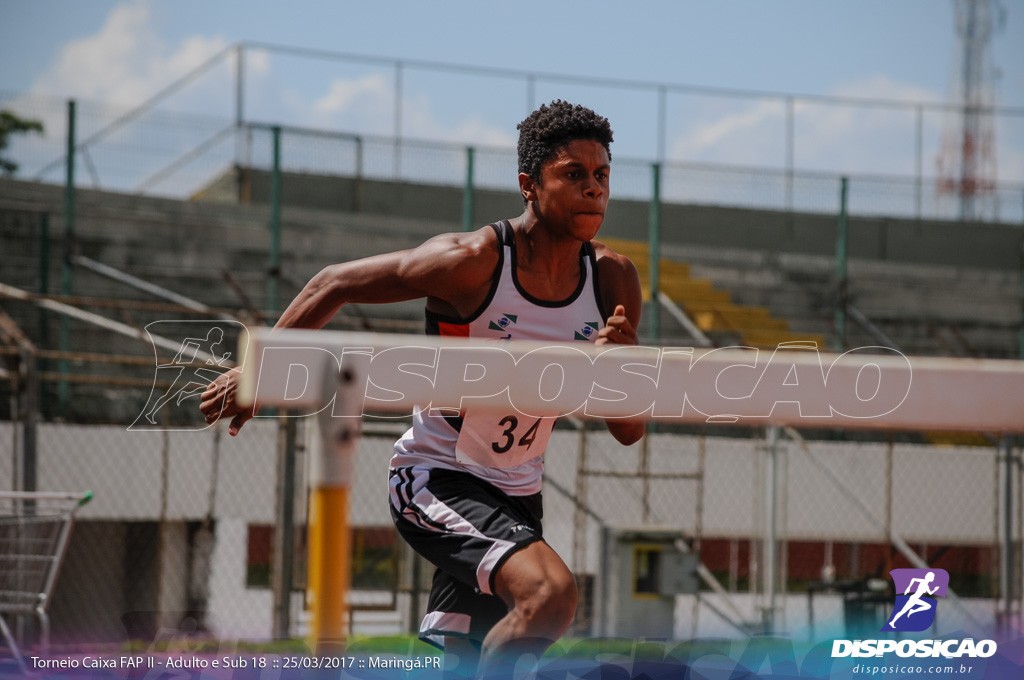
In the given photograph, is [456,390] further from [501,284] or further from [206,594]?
[206,594]

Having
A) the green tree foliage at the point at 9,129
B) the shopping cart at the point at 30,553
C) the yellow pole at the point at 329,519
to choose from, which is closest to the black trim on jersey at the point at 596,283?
the yellow pole at the point at 329,519

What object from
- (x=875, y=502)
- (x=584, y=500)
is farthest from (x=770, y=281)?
(x=584, y=500)

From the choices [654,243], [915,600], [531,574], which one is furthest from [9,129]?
[915,600]

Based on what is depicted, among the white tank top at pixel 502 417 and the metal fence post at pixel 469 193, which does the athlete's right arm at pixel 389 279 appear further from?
the metal fence post at pixel 469 193

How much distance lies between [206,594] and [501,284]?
6.26m

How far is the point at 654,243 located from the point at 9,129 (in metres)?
8.18

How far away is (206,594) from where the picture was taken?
8.31 m

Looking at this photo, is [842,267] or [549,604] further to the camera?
[842,267]

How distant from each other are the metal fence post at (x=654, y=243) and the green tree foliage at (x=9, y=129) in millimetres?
7635

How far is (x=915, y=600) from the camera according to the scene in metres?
2.75

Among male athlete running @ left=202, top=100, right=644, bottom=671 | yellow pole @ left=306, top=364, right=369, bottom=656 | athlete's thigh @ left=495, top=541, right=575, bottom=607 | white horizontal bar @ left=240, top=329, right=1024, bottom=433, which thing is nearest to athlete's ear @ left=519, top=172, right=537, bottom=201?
male athlete running @ left=202, top=100, right=644, bottom=671

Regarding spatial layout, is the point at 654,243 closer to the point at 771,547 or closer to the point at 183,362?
the point at 771,547

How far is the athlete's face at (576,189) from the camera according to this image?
9.52 ft

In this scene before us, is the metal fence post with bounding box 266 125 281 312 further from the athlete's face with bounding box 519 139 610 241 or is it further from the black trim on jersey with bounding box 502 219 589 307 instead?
the athlete's face with bounding box 519 139 610 241
